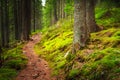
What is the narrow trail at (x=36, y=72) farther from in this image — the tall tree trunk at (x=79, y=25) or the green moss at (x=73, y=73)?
the tall tree trunk at (x=79, y=25)

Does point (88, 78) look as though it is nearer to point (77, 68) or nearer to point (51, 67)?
point (77, 68)

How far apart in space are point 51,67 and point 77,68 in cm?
326

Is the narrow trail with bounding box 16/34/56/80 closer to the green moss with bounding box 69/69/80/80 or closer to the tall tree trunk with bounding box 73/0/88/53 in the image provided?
the green moss with bounding box 69/69/80/80

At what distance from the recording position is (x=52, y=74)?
36.0 ft

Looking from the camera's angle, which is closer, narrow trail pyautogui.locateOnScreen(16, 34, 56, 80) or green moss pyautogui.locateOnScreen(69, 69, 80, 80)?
green moss pyautogui.locateOnScreen(69, 69, 80, 80)

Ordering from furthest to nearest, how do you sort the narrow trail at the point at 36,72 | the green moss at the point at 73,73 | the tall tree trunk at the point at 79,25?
the tall tree trunk at the point at 79,25 → the narrow trail at the point at 36,72 → the green moss at the point at 73,73

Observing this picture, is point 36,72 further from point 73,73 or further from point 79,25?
point 79,25

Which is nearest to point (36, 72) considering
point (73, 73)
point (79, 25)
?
point (73, 73)

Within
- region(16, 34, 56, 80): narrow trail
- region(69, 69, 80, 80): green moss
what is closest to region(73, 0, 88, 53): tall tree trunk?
region(16, 34, 56, 80): narrow trail

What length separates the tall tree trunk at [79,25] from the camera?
1134cm

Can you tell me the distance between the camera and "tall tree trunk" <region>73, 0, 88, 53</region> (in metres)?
11.3

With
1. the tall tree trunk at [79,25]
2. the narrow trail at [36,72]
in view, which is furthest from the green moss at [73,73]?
the tall tree trunk at [79,25]

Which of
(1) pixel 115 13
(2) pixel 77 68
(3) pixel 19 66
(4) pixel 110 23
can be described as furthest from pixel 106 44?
(1) pixel 115 13

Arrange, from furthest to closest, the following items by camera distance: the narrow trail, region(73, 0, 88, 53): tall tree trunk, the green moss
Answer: region(73, 0, 88, 53): tall tree trunk, the narrow trail, the green moss
